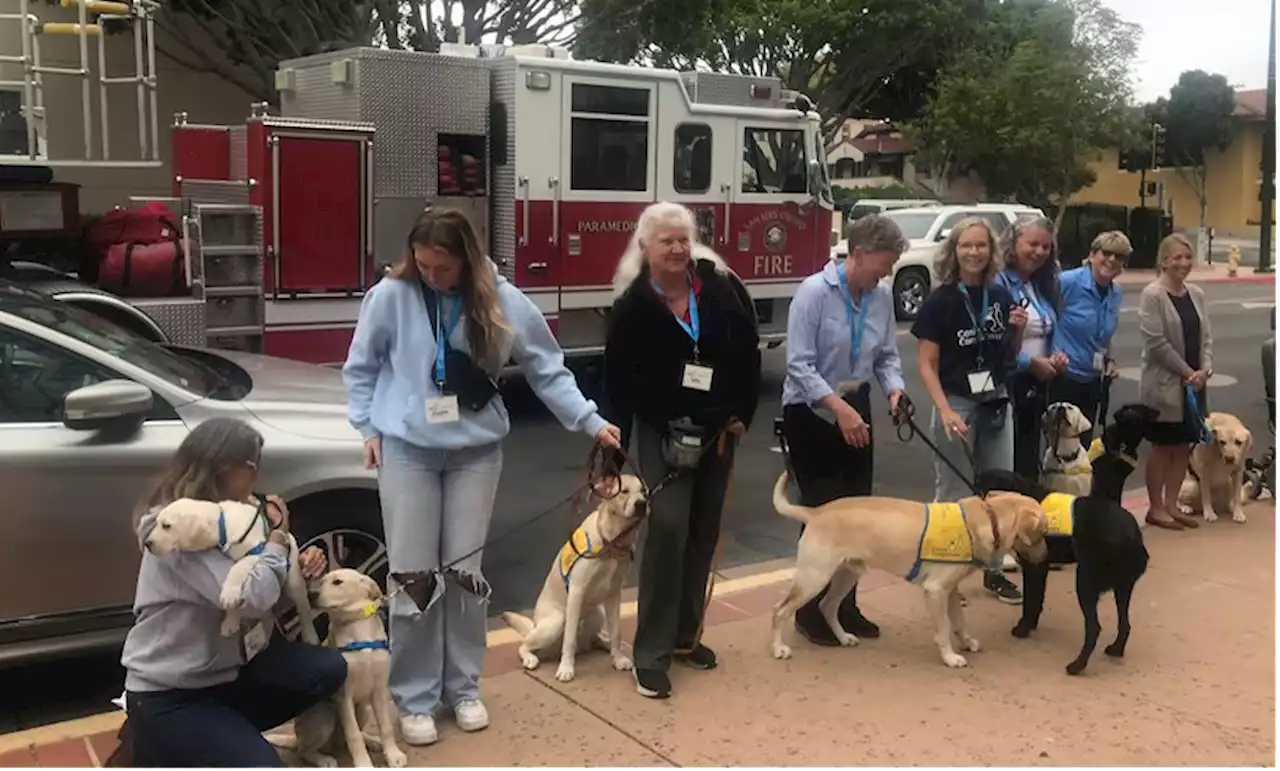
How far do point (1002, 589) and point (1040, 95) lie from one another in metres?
27.8

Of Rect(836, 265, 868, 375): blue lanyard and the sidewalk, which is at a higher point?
Rect(836, 265, 868, 375): blue lanyard

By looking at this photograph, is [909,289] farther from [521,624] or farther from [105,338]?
[105,338]

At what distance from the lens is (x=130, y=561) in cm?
438

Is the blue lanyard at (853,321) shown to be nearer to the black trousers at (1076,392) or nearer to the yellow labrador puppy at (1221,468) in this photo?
the black trousers at (1076,392)

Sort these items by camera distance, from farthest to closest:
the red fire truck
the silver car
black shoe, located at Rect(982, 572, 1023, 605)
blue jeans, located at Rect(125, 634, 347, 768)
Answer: the red fire truck
black shoe, located at Rect(982, 572, 1023, 605)
the silver car
blue jeans, located at Rect(125, 634, 347, 768)

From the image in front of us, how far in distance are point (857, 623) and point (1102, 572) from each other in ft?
3.32

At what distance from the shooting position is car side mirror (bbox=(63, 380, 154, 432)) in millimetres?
4234

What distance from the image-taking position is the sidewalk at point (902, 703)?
3.96 metres

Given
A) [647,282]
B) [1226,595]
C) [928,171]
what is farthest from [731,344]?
[928,171]

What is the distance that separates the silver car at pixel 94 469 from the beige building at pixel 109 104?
14.7ft

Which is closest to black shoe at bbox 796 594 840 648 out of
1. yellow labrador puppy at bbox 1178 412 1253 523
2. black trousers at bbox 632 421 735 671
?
black trousers at bbox 632 421 735 671

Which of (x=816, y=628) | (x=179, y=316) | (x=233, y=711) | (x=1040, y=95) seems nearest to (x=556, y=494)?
(x=179, y=316)

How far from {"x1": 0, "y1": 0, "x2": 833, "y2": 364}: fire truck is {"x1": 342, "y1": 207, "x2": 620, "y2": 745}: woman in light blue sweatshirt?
479 cm

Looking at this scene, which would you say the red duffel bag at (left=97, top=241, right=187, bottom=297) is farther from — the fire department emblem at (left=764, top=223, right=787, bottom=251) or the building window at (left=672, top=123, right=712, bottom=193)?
the fire department emblem at (left=764, top=223, right=787, bottom=251)
